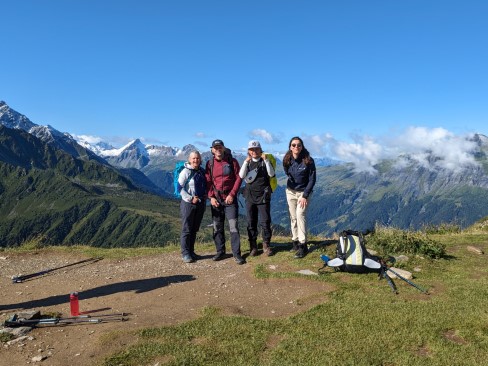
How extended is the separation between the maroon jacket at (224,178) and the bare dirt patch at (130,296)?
2768mm

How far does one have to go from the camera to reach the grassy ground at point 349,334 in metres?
7.25

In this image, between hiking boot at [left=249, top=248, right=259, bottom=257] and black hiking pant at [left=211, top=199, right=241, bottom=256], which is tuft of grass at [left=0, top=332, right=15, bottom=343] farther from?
hiking boot at [left=249, top=248, right=259, bottom=257]

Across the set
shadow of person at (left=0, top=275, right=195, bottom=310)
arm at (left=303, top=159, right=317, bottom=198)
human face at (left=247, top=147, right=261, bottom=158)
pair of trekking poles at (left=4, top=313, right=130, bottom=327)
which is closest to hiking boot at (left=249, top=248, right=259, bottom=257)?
shadow of person at (left=0, top=275, right=195, bottom=310)

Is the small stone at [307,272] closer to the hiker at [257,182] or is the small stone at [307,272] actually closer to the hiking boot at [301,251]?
the hiking boot at [301,251]

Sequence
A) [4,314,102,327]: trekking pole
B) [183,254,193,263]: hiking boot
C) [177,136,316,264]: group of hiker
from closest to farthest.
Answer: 1. [4,314,102,327]: trekking pole
2. [177,136,316,264]: group of hiker
3. [183,254,193,263]: hiking boot

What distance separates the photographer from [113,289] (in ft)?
40.3

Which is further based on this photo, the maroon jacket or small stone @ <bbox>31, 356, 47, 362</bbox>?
the maroon jacket

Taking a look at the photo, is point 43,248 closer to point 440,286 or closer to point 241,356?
point 241,356

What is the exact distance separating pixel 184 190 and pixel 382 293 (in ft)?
25.9

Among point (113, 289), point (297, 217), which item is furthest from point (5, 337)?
point (297, 217)

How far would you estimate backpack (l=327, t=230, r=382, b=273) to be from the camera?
1223 centimetres

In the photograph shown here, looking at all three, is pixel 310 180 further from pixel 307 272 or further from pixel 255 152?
pixel 307 272

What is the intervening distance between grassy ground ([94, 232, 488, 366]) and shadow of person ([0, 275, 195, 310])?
3.41 meters

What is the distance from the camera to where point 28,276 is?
1401 cm
